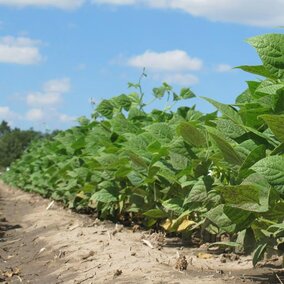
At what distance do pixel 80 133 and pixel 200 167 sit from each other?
581cm

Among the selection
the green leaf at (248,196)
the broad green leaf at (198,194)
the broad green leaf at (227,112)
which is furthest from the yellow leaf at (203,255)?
the green leaf at (248,196)

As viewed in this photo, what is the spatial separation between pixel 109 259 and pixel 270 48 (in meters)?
2.21

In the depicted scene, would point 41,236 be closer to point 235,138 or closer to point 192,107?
point 192,107

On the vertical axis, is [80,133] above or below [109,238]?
above

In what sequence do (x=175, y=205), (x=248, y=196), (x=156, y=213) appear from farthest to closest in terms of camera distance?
(x=156, y=213), (x=175, y=205), (x=248, y=196)

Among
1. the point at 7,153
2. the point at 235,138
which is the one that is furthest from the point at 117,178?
the point at 7,153

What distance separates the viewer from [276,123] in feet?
9.43

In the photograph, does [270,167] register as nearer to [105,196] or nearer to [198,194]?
[198,194]

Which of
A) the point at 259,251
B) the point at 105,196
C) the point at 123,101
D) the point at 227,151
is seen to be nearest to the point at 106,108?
the point at 123,101

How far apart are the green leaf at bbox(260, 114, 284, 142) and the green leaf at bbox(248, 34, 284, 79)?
1.07ft

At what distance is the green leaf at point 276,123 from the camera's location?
2.84m

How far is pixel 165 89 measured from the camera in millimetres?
6984

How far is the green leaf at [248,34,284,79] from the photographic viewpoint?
10.1ft

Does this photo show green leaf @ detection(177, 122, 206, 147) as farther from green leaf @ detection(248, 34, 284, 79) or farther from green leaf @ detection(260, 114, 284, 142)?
green leaf @ detection(260, 114, 284, 142)
